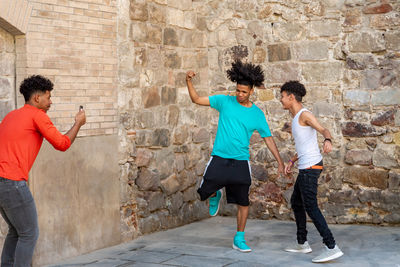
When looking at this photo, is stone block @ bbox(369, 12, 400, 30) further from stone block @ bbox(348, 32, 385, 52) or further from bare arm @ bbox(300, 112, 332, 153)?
bare arm @ bbox(300, 112, 332, 153)

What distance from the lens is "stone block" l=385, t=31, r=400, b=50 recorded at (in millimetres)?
7352

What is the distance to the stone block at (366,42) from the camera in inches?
293

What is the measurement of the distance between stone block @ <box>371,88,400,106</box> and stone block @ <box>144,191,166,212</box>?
2.77m

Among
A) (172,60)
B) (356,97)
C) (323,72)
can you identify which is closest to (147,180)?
(172,60)

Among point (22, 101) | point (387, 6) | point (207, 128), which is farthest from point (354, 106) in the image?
point (22, 101)

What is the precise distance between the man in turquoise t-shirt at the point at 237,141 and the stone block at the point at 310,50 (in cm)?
170

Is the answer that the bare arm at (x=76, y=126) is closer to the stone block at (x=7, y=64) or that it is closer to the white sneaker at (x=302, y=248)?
the stone block at (x=7, y=64)

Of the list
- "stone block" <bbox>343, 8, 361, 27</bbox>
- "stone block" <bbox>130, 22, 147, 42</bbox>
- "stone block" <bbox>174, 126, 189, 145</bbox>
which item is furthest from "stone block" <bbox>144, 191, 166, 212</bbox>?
"stone block" <bbox>343, 8, 361, 27</bbox>

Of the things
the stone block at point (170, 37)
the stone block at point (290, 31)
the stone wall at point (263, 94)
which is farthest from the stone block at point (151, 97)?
the stone block at point (290, 31)

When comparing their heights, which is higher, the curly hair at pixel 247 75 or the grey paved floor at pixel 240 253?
the curly hair at pixel 247 75

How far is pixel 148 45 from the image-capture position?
736 cm

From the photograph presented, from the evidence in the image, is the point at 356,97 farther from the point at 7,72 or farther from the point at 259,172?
the point at 7,72

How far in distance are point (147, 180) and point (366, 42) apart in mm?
3069

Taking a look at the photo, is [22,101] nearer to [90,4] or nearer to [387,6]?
[90,4]
